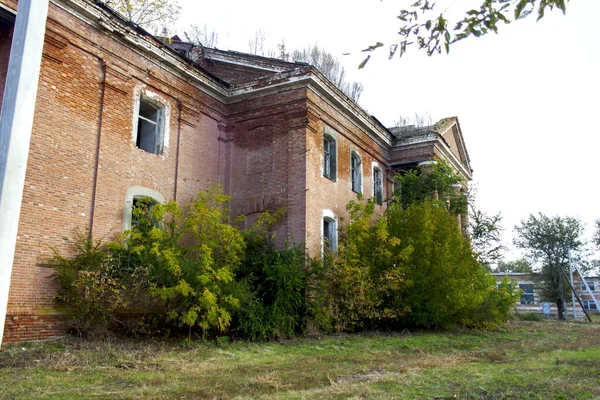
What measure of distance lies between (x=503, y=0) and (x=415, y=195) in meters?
16.5

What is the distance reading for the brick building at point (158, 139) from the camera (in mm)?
11031

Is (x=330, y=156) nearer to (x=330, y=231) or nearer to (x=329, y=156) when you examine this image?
(x=329, y=156)

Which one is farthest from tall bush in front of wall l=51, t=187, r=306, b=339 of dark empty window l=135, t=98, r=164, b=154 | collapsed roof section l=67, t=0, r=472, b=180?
collapsed roof section l=67, t=0, r=472, b=180

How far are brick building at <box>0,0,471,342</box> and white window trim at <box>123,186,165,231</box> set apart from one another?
0.04 m

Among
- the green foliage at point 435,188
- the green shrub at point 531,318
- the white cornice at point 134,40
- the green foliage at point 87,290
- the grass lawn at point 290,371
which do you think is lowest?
the grass lawn at point 290,371

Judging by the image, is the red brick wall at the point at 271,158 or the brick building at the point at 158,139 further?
the red brick wall at the point at 271,158

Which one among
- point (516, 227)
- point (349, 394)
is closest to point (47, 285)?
point (349, 394)

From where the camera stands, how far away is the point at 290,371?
7844mm

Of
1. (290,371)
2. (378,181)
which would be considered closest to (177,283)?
(290,371)

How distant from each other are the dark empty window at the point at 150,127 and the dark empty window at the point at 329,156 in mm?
A: 6095

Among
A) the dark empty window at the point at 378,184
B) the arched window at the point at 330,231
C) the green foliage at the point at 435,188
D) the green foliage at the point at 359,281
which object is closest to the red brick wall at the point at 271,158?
the green foliage at the point at 359,281

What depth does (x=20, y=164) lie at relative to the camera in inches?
181

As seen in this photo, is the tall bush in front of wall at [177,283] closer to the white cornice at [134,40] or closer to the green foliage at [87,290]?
the green foliage at [87,290]

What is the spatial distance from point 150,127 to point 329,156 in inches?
259
